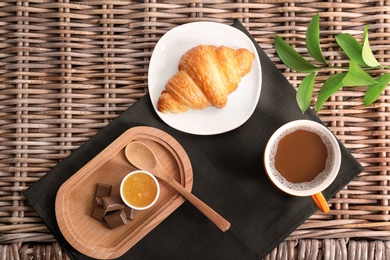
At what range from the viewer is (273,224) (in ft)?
4.52

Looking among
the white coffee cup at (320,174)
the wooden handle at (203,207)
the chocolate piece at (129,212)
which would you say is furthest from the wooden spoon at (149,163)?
the white coffee cup at (320,174)

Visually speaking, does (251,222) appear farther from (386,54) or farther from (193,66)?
(386,54)

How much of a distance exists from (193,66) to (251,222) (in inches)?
15.8

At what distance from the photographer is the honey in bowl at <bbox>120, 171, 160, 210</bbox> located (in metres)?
1.34

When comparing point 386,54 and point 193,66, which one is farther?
point 386,54

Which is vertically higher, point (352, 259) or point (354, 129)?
point (354, 129)

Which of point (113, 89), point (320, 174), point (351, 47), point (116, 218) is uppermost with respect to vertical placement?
point (351, 47)

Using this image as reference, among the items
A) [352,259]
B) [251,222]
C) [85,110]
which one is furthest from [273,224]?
[85,110]

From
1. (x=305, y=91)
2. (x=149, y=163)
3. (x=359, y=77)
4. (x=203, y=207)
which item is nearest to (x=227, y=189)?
(x=203, y=207)

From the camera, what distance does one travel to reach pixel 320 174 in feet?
4.39

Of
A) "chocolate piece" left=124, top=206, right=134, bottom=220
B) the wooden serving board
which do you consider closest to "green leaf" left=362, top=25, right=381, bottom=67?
the wooden serving board

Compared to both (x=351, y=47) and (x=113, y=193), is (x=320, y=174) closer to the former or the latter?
(x=351, y=47)

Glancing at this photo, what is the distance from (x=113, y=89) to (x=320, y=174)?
1.77 feet

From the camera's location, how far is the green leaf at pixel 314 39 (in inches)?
52.3
